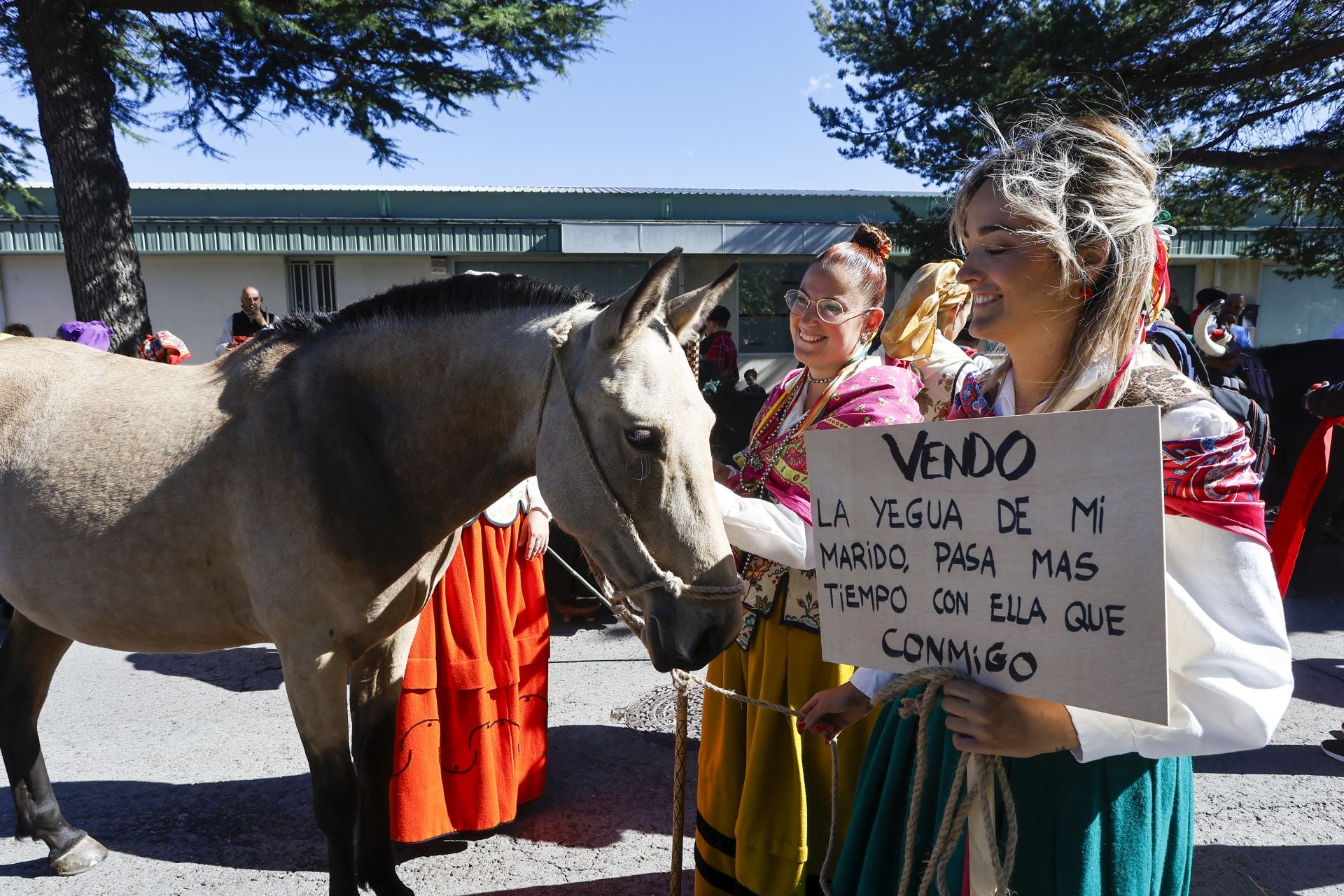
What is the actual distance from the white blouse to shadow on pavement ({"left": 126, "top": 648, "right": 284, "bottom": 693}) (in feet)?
15.4

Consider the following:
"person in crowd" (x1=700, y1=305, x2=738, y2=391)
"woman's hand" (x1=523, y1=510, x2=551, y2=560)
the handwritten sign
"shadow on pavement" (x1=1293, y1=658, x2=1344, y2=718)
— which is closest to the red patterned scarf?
the handwritten sign

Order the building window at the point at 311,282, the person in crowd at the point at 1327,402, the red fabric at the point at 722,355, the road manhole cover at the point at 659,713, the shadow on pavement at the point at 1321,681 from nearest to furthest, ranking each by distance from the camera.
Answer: the person in crowd at the point at 1327,402 < the road manhole cover at the point at 659,713 < the shadow on pavement at the point at 1321,681 < the red fabric at the point at 722,355 < the building window at the point at 311,282

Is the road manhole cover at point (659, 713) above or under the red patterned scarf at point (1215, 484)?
under

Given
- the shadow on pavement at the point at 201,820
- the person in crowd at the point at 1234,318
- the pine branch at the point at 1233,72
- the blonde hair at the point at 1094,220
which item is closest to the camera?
the blonde hair at the point at 1094,220

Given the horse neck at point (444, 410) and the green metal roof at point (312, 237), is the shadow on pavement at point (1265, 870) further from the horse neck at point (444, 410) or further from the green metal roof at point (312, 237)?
the green metal roof at point (312, 237)

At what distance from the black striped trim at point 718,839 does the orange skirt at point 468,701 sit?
3.38 feet

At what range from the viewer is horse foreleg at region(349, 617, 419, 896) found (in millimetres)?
2539

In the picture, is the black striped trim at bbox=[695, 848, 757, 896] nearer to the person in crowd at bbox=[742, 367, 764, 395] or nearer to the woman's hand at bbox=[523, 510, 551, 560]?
the woman's hand at bbox=[523, 510, 551, 560]

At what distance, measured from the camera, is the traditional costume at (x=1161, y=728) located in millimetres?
1023

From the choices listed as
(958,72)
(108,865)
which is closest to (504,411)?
(108,865)

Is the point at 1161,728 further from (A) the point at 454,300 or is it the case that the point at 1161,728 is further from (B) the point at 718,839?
(A) the point at 454,300

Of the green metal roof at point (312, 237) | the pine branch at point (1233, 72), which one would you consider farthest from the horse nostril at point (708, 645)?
the green metal roof at point (312, 237)

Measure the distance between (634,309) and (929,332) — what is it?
1.60 metres

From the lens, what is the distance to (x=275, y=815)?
3215 millimetres
